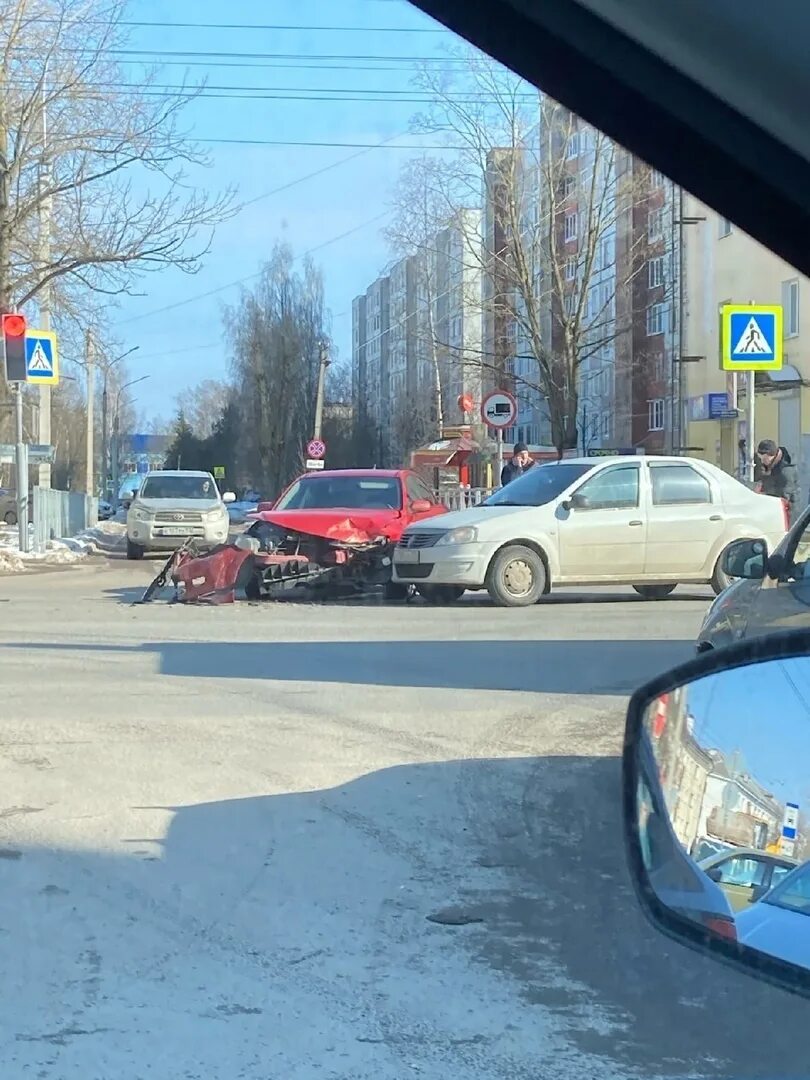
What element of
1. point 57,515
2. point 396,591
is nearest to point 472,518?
point 396,591

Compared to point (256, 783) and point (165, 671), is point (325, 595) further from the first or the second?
point (256, 783)

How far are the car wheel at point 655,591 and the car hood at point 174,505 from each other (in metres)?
10.2

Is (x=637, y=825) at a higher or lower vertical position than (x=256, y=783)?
higher

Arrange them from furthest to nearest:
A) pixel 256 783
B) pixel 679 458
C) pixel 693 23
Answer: pixel 679 458
pixel 256 783
pixel 693 23

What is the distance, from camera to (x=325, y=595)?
15.5 m

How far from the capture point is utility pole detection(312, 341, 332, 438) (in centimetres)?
3008

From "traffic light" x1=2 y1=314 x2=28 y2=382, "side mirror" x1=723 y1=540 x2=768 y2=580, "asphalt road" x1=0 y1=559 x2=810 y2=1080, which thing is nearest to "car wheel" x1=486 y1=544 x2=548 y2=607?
"asphalt road" x1=0 y1=559 x2=810 y2=1080

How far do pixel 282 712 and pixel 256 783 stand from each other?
1820 millimetres

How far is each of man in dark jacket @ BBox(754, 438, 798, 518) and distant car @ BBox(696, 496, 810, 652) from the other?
Answer: 7165 mm

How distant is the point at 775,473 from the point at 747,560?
8.25 m

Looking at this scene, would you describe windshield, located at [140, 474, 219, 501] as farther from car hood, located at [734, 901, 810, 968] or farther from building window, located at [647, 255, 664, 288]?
car hood, located at [734, 901, 810, 968]

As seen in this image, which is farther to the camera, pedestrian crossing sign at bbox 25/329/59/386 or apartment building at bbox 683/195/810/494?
pedestrian crossing sign at bbox 25/329/59/386

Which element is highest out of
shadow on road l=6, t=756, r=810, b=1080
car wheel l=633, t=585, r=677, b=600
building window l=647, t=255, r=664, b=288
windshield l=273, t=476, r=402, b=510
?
building window l=647, t=255, r=664, b=288

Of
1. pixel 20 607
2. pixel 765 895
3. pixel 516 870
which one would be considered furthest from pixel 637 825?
pixel 20 607
